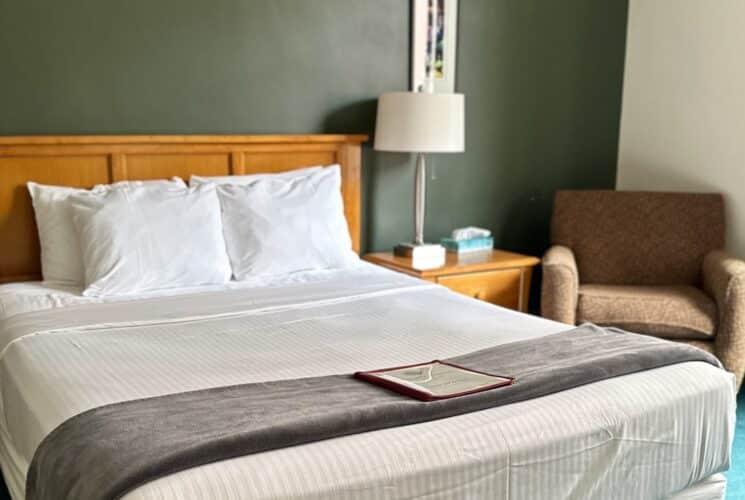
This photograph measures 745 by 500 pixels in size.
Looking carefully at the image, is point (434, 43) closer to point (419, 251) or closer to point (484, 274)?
point (419, 251)

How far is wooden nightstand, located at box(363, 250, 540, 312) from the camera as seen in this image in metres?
3.34

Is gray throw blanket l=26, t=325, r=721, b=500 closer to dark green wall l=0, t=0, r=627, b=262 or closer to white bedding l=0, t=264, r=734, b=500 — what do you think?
white bedding l=0, t=264, r=734, b=500

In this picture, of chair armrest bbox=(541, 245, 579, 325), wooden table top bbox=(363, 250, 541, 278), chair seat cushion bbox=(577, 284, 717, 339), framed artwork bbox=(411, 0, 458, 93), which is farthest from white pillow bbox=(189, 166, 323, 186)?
chair seat cushion bbox=(577, 284, 717, 339)

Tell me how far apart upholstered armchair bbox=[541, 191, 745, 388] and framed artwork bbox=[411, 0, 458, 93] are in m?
0.88

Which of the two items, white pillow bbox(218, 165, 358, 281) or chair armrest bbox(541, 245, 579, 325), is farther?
chair armrest bbox(541, 245, 579, 325)

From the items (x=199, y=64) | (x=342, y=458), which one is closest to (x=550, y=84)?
(x=199, y=64)

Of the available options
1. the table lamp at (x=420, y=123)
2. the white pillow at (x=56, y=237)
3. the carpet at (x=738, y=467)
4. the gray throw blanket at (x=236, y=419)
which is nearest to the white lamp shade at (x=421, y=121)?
the table lamp at (x=420, y=123)

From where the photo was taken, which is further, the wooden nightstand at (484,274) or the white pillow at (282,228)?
the wooden nightstand at (484,274)

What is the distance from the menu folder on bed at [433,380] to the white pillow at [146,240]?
3.64 ft

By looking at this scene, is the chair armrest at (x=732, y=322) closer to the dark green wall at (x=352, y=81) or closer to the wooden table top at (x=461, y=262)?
the wooden table top at (x=461, y=262)

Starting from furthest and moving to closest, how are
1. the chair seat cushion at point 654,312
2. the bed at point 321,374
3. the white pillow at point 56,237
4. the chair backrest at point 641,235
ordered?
the chair backrest at point 641,235 < the chair seat cushion at point 654,312 < the white pillow at point 56,237 < the bed at point 321,374

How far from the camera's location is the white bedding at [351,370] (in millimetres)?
1468

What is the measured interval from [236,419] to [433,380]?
0.50 metres

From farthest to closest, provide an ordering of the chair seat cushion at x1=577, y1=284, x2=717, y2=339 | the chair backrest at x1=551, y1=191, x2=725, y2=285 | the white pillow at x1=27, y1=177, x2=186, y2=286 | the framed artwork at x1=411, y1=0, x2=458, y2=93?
the chair backrest at x1=551, y1=191, x2=725, y2=285 → the framed artwork at x1=411, y1=0, x2=458, y2=93 → the chair seat cushion at x1=577, y1=284, x2=717, y2=339 → the white pillow at x1=27, y1=177, x2=186, y2=286
